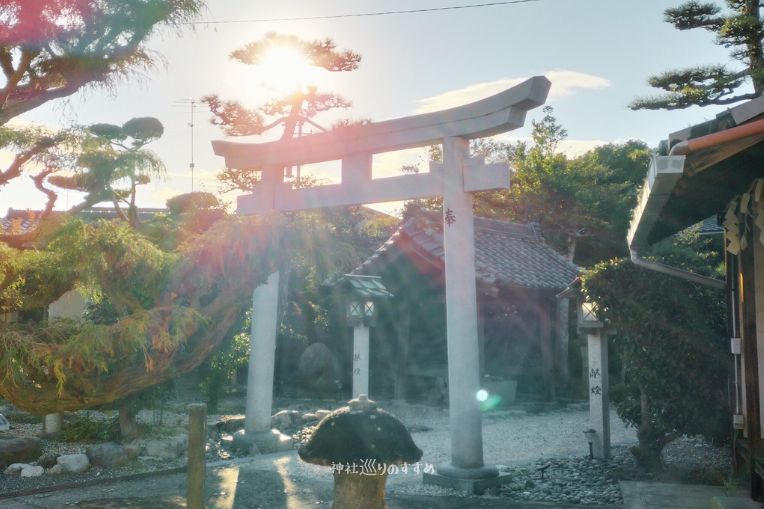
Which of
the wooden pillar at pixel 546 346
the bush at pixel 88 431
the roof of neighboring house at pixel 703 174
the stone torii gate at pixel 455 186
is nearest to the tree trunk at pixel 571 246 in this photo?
the wooden pillar at pixel 546 346

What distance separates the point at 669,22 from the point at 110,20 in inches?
447

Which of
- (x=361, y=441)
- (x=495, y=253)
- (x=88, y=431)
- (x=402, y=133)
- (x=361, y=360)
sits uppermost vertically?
(x=402, y=133)

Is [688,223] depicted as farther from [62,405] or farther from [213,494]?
[62,405]

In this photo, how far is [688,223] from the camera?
8.30 metres

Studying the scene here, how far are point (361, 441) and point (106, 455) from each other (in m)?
5.51

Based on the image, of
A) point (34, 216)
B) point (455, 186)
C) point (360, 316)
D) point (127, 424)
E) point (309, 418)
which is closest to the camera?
point (34, 216)

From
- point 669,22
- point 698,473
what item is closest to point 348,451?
point 698,473

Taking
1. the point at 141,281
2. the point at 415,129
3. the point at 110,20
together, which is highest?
Answer: the point at 110,20

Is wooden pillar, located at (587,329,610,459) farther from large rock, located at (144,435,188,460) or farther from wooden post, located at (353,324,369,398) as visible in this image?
large rock, located at (144,435,188,460)

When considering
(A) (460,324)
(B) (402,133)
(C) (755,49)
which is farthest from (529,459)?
(C) (755,49)

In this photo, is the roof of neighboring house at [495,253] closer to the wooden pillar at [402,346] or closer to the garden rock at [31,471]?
the wooden pillar at [402,346]

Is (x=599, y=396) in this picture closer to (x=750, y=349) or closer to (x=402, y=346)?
(x=750, y=349)

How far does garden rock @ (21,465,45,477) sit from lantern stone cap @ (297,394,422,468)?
5.09 meters

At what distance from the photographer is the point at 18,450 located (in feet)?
29.1
